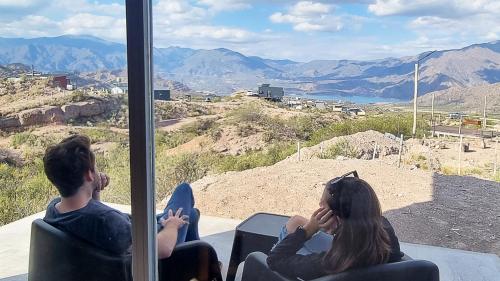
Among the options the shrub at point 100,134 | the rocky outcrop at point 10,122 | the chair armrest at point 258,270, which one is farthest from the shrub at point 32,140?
the chair armrest at point 258,270

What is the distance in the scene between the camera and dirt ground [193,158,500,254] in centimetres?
252

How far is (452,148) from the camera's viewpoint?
2.46m

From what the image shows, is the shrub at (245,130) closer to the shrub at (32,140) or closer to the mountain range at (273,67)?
the mountain range at (273,67)

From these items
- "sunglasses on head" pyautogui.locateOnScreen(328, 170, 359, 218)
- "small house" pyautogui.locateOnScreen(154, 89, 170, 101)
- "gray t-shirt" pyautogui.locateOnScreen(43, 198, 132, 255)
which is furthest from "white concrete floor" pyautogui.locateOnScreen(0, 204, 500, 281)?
"small house" pyautogui.locateOnScreen(154, 89, 170, 101)

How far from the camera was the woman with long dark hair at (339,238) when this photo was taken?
6.64ft

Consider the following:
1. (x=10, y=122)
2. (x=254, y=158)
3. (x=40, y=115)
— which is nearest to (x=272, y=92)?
(x=254, y=158)

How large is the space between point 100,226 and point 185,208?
1.66 ft

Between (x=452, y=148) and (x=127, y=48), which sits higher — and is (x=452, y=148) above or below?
below

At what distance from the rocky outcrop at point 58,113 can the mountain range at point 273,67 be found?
8.0 inches

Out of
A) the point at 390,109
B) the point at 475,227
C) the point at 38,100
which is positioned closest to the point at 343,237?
the point at 390,109

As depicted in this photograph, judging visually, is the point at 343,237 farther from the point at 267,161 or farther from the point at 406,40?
the point at 406,40

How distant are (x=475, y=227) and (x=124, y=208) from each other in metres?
1.79

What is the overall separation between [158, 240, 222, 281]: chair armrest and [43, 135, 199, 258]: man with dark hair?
2.1 inches

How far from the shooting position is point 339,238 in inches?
81.9
